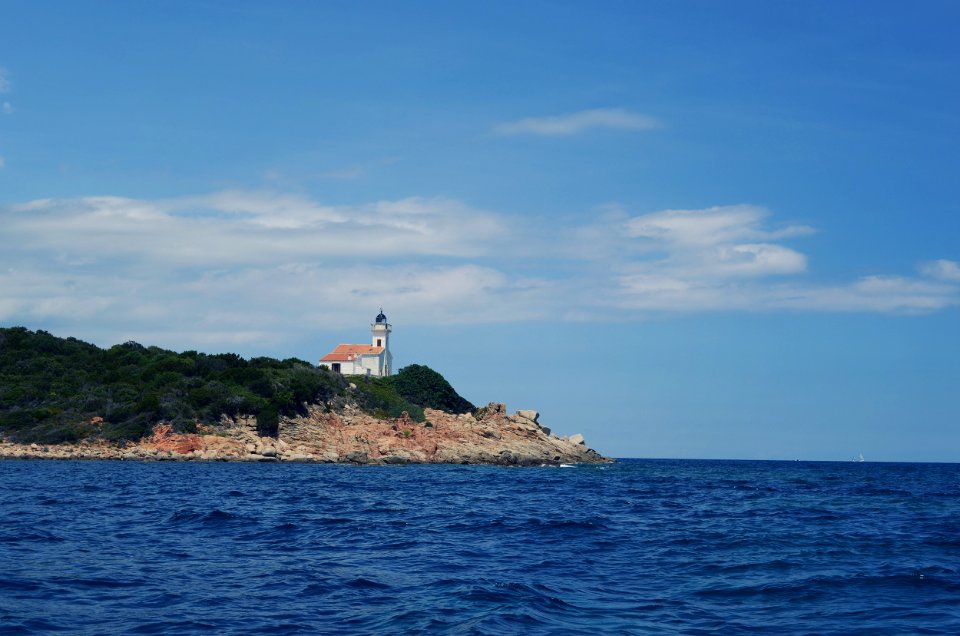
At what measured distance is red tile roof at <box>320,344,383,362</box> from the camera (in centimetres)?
12681

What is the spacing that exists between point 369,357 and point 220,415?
51.8m

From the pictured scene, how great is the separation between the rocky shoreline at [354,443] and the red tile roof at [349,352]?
109ft

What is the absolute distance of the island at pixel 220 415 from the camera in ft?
234

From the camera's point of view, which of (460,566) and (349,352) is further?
(349,352)

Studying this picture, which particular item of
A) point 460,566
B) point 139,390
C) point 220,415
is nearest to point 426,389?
point 220,415

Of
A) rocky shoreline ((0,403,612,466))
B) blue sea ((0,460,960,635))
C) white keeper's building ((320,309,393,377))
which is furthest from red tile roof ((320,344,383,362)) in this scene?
blue sea ((0,460,960,635))

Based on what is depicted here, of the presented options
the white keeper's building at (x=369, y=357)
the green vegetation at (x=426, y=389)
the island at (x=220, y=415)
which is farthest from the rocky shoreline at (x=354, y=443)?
the white keeper's building at (x=369, y=357)

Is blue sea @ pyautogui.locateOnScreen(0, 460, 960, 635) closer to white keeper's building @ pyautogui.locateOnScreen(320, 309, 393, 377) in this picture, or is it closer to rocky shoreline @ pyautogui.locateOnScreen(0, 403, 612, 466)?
rocky shoreline @ pyautogui.locateOnScreen(0, 403, 612, 466)

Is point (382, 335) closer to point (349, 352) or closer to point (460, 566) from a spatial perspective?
point (349, 352)

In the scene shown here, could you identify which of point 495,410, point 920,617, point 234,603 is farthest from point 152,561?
point 495,410

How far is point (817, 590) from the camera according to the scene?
53.5 ft

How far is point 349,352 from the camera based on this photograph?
129m

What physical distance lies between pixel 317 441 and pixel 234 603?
67.0 meters

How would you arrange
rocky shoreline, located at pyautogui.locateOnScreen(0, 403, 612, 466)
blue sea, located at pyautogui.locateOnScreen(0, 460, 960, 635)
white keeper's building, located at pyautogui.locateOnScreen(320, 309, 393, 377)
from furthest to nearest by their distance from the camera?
white keeper's building, located at pyautogui.locateOnScreen(320, 309, 393, 377)
rocky shoreline, located at pyautogui.locateOnScreen(0, 403, 612, 466)
blue sea, located at pyautogui.locateOnScreen(0, 460, 960, 635)
